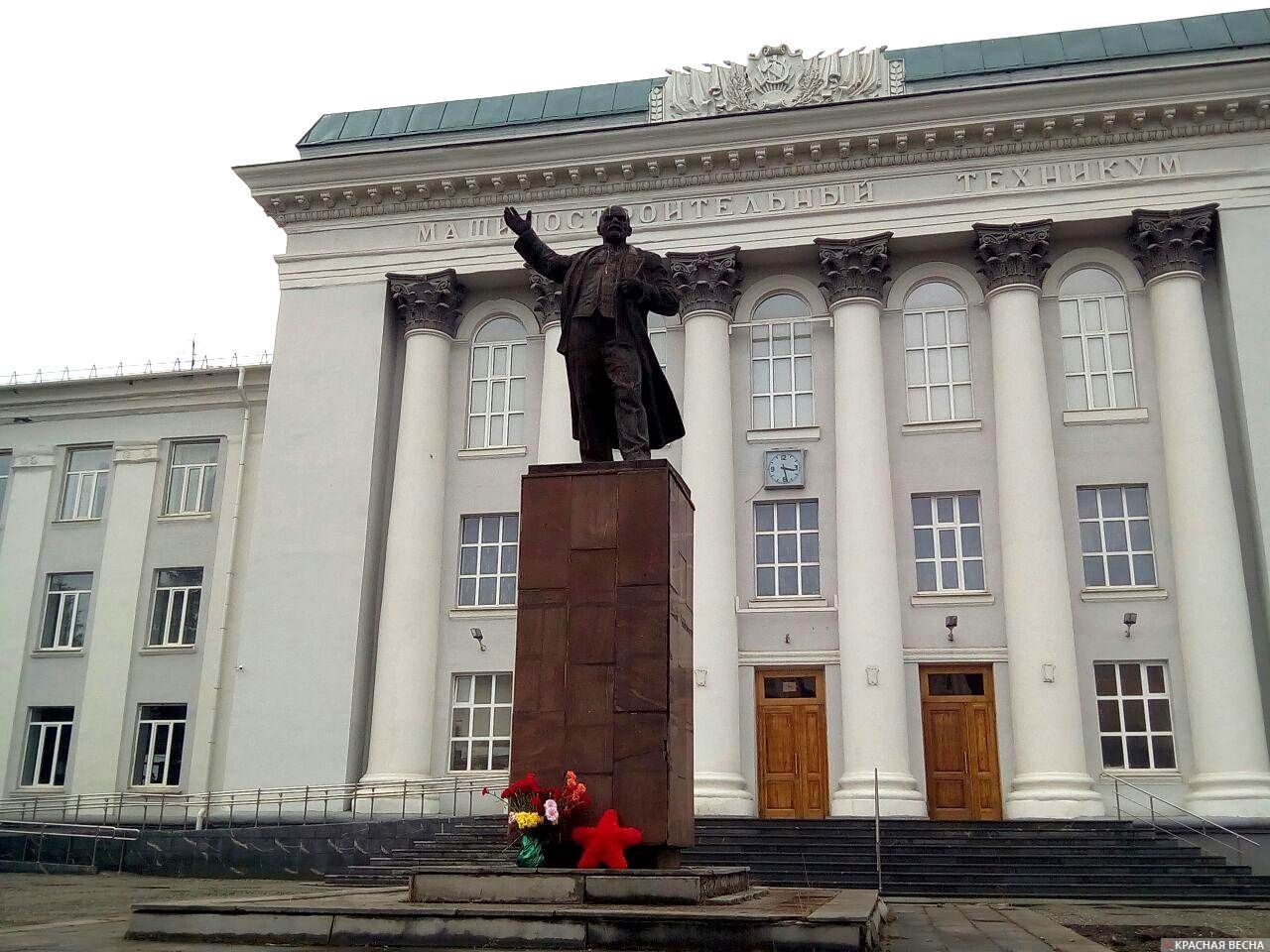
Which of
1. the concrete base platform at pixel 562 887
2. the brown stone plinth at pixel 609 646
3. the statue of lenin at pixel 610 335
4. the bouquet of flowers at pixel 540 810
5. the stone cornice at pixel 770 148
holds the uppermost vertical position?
the stone cornice at pixel 770 148

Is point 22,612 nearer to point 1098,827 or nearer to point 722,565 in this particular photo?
point 722,565

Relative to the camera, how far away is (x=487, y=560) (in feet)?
84.8

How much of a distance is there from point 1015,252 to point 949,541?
5829 mm

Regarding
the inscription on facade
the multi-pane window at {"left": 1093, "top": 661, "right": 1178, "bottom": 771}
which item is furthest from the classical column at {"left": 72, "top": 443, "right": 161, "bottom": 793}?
the multi-pane window at {"left": 1093, "top": 661, "right": 1178, "bottom": 771}

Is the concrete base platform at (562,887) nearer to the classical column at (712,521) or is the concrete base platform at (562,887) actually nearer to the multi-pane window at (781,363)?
the classical column at (712,521)

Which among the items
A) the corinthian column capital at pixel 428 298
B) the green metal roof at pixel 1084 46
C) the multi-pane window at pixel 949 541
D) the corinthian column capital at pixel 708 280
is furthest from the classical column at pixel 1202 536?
the corinthian column capital at pixel 428 298

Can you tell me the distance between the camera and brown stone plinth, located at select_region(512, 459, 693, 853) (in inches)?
382

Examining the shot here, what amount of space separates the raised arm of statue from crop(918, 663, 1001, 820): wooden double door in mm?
14279

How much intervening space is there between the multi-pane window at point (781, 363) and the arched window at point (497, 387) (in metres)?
5.07

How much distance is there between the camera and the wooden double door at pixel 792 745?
75.8 ft

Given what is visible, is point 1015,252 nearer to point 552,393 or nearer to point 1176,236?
point 1176,236

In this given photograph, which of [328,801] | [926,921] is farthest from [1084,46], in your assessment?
[328,801]

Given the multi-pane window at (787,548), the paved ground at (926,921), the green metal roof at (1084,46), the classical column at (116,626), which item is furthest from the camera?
the classical column at (116,626)

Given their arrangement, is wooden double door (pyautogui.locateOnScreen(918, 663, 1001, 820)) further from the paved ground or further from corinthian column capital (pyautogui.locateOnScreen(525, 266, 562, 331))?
corinthian column capital (pyautogui.locateOnScreen(525, 266, 562, 331))
